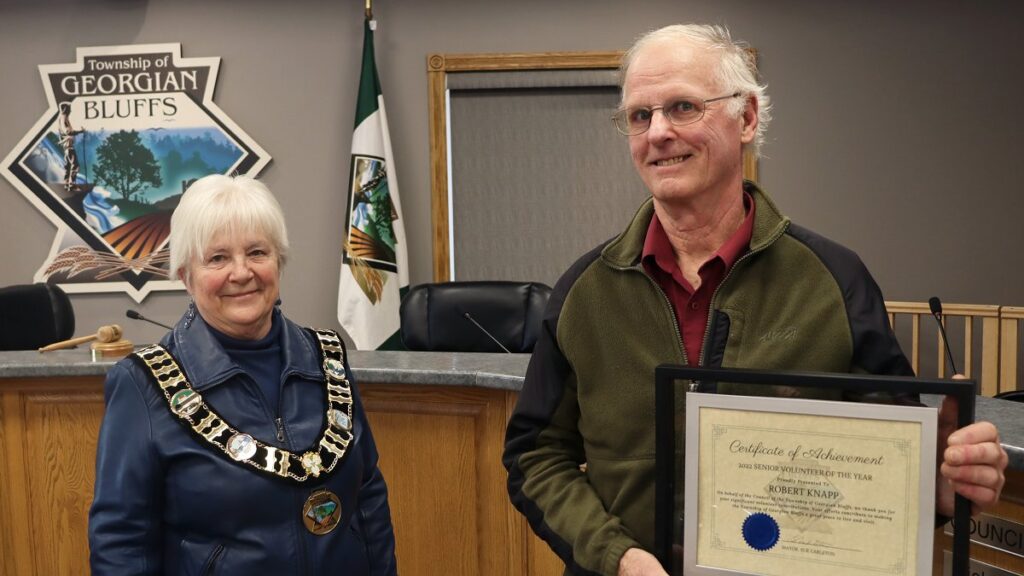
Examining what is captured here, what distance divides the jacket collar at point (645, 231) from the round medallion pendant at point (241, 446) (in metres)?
0.70

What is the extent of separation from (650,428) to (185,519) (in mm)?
830

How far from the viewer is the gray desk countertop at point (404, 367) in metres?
2.40

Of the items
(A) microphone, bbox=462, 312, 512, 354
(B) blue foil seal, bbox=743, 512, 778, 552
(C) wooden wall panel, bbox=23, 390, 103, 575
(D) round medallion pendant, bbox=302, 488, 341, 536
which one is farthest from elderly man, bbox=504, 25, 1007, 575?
(C) wooden wall panel, bbox=23, 390, 103, 575

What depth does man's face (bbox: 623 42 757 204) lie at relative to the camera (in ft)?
3.98

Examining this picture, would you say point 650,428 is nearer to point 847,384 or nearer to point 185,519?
point 847,384

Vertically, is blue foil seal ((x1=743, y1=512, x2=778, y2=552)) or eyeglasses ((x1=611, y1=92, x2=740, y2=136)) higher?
eyeglasses ((x1=611, y1=92, x2=740, y2=136))

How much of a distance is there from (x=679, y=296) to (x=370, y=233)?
3.68 metres

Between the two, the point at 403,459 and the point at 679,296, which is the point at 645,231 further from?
the point at 403,459

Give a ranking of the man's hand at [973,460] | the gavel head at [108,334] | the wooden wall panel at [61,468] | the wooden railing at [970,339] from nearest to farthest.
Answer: the man's hand at [973,460], the wooden wall panel at [61,468], the gavel head at [108,334], the wooden railing at [970,339]

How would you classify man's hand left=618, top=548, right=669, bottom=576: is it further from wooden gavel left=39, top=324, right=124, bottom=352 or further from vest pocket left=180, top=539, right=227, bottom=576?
wooden gavel left=39, top=324, right=124, bottom=352

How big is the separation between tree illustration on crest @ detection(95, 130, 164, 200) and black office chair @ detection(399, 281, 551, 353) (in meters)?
2.52

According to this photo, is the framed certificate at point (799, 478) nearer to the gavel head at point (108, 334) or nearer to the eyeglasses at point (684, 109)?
the eyeglasses at point (684, 109)

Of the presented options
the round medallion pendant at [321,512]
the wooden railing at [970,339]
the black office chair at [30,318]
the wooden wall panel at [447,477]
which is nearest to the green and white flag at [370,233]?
the black office chair at [30,318]

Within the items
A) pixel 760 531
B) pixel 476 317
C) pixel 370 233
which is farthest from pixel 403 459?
pixel 370 233
